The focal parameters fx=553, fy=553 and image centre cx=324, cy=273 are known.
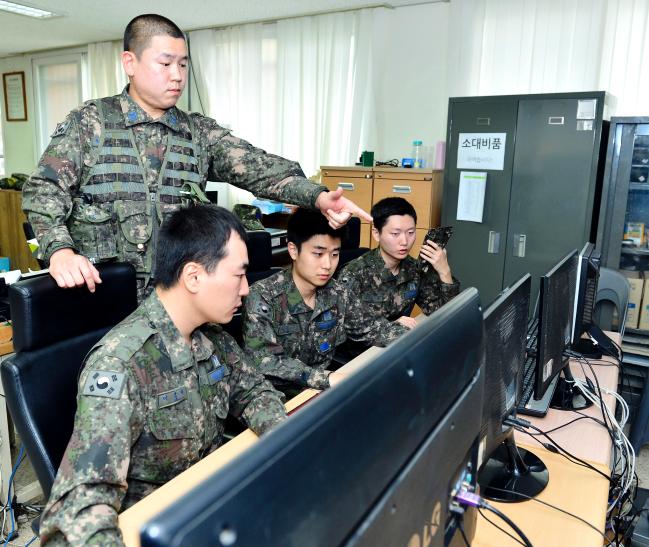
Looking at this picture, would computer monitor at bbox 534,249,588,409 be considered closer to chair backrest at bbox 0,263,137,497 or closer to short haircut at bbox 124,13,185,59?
chair backrest at bbox 0,263,137,497

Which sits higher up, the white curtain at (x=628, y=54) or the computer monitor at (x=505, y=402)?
the white curtain at (x=628, y=54)

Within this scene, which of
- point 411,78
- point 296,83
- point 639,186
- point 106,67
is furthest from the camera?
point 106,67

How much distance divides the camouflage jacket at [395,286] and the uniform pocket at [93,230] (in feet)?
3.75

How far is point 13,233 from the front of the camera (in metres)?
5.59

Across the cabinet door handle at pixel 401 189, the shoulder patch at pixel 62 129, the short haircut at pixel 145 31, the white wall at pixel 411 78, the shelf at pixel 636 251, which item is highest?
the white wall at pixel 411 78

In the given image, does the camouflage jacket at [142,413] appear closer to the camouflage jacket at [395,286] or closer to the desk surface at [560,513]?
the desk surface at [560,513]

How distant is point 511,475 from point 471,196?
290 centimetres

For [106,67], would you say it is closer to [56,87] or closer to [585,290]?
[56,87]

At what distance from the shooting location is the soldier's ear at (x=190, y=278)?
4.04 ft

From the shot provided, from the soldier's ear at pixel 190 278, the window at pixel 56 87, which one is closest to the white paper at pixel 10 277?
the soldier's ear at pixel 190 278

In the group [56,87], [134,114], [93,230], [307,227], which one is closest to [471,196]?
[307,227]

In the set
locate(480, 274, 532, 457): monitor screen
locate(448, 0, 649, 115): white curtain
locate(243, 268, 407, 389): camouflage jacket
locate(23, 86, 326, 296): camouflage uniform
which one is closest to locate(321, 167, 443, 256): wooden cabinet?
locate(448, 0, 649, 115): white curtain

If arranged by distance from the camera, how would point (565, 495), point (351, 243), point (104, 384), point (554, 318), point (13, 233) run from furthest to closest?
point (13, 233) → point (351, 243) → point (554, 318) → point (565, 495) → point (104, 384)

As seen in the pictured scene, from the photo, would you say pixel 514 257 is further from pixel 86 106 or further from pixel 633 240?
pixel 86 106
